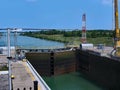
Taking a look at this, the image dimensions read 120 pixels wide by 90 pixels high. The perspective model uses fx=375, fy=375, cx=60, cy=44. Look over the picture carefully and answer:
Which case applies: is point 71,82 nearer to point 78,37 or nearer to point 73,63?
point 73,63

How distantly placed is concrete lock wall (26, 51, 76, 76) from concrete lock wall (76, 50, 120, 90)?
8.27 ft

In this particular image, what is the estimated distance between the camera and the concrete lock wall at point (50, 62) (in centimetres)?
4881

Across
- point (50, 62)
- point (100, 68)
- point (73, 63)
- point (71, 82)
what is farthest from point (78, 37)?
point (100, 68)

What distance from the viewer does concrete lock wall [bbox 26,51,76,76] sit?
48.8 m

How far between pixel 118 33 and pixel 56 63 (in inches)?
367

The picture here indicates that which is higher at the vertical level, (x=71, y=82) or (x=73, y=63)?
(x=73, y=63)

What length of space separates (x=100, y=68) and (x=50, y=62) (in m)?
9.97

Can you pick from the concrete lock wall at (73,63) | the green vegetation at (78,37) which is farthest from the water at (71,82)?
the green vegetation at (78,37)

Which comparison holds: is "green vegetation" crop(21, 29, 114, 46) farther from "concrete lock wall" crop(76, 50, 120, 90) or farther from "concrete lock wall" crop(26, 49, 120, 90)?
"concrete lock wall" crop(76, 50, 120, 90)

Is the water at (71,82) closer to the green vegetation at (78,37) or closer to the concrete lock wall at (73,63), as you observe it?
the concrete lock wall at (73,63)

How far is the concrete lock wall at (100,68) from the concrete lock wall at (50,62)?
2520 millimetres

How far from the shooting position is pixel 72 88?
1495 inches

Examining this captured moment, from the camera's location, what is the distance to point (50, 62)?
49500 millimetres

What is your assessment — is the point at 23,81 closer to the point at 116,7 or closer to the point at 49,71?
the point at 49,71
